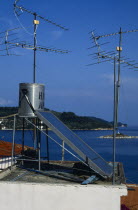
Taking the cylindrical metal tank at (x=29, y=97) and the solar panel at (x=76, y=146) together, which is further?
the cylindrical metal tank at (x=29, y=97)

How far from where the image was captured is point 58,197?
934cm

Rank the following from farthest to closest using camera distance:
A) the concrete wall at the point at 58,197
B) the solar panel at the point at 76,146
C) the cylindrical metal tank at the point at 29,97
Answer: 1. the cylindrical metal tank at the point at 29,97
2. the solar panel at the point at 76,146
3. the concrete wall at the point at 58,197

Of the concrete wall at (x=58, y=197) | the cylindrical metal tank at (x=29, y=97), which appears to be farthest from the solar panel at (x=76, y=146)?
the concrete wall at (x=58, y=197)

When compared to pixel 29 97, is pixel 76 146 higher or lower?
lower

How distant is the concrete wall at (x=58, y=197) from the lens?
922cm

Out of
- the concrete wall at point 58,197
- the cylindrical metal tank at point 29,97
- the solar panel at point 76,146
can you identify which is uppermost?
the cylindrical metal tank at point 29,97

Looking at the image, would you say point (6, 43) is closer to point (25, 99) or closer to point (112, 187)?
point (25, 99)

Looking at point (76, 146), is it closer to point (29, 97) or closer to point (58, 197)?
point (58, 197)

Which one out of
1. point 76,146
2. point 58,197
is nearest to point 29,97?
point 76,146

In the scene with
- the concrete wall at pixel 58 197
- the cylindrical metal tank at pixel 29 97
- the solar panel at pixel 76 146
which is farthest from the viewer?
the cylindrical metal tank at pixel 29 97

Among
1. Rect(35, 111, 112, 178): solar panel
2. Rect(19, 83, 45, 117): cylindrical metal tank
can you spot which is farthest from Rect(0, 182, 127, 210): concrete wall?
Rect(19, 83, 45, 117): cylindrical metal tank

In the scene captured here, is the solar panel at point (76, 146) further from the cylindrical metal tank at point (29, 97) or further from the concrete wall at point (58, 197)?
the concrete wall at point (58, 197)

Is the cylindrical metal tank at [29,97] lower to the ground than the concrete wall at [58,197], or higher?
higher

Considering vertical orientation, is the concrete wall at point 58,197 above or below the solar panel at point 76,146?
below
